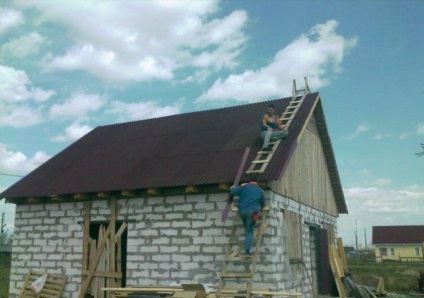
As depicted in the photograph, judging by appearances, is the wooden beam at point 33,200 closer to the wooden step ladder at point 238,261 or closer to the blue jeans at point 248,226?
the wooden step ladder at point 238,261

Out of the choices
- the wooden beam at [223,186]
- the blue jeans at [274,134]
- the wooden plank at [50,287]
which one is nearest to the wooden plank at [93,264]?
the wooden plank at [50,287]

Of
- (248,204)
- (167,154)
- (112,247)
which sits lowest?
(112,247)

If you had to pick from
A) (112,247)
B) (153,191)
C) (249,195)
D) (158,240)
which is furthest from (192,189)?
(112,247)

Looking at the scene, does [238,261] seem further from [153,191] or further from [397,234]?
[397,234]

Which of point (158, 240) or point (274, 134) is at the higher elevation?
point (274, 134)

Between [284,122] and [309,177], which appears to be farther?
[309,177]

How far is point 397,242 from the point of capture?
209 feet

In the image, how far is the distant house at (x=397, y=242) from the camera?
62125mm

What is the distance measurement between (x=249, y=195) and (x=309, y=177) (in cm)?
472

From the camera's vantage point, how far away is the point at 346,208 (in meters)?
18.3

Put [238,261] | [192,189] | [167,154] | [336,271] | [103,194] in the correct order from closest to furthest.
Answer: [238,261], [192,189], [103,194], [336,271], [167,154]

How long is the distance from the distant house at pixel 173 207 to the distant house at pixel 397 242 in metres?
52.6

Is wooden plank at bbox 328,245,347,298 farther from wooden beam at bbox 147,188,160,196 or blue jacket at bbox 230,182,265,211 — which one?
wooden beam at bbox 147,188,160,196

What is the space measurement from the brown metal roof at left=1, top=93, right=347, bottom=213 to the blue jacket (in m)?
0.52
